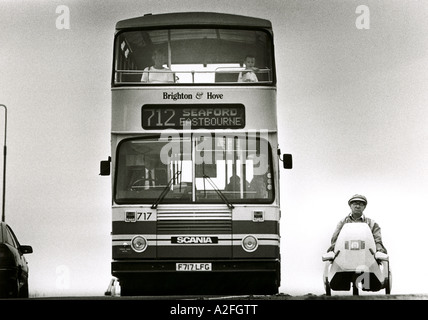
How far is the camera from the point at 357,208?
13.3m

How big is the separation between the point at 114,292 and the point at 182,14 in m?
3.99

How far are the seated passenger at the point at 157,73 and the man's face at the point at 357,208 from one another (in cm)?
323

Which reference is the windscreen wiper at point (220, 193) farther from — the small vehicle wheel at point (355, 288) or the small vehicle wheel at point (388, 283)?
the small vehicle wheel at point (388, 283)

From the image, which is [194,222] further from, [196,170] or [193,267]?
[196,170]

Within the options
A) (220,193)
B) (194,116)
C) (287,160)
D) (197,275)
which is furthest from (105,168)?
(287,160)

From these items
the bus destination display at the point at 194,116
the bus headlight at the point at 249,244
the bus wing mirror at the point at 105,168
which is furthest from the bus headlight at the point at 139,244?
the bus destination display at the point at 194,116

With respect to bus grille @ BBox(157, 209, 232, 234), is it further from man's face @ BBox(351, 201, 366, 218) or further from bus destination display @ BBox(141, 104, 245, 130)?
man's face @ BBox(351, 201, 366, 218)

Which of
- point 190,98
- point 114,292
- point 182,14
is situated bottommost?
point 114,292

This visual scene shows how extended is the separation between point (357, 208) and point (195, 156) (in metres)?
2.73

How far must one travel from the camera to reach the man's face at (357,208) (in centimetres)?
1330
